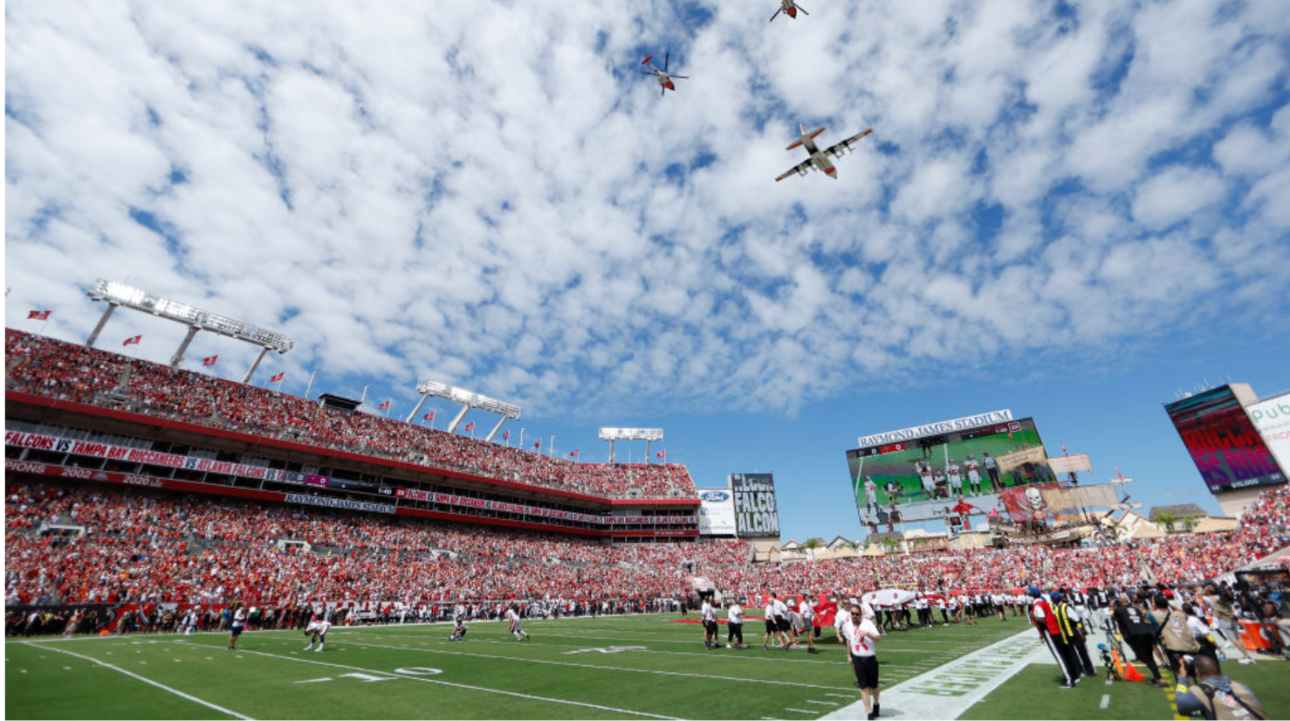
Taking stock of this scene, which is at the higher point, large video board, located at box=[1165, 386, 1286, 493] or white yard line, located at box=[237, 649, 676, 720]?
Answer: large video board, located at box=[1165, 386, 1286, 493]

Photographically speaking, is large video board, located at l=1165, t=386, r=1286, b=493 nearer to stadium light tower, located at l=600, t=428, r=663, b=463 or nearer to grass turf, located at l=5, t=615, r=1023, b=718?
grass turf, located at l=5, t=615, r=1023, b=718

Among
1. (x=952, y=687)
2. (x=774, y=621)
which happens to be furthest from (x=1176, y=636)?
(x=774, y=621)

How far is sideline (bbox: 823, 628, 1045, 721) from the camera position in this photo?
28.0 feet

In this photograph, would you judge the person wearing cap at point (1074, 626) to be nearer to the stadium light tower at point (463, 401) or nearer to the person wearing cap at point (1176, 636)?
the person wearing cap at point (1176, 636)

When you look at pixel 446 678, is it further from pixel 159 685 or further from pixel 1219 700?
pixel 1219 700

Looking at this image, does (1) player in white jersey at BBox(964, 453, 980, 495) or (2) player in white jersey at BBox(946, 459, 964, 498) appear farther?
(2) player in white jersey at BBox(946, 459, 964, 498)

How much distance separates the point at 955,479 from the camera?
57250mm

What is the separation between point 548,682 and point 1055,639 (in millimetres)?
10520

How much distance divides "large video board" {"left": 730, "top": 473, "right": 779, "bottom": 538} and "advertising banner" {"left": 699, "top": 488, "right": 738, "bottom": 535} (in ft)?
2.68

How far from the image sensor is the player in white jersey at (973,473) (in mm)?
56125

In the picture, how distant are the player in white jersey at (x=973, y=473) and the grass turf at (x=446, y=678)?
135 feet

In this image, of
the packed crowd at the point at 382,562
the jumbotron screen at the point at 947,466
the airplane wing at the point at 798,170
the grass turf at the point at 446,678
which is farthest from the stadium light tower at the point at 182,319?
the jumbotron screen at the point at 947,466

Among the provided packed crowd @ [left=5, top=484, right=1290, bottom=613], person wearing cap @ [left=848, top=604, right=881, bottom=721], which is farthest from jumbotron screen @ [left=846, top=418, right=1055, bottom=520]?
person wearing cap @ [left=848, top=604, right=881, bottom=721]

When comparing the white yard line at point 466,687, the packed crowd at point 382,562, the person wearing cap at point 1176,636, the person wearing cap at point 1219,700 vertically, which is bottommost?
the white yard line at point 466,687
